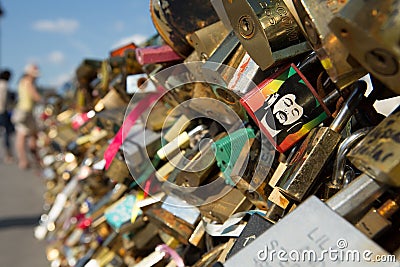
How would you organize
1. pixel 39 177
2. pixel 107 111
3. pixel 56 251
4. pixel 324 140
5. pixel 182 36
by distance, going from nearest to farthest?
1. pixel 324 140
2. pixel 182 36
3. pixel 107 111
4. pixel 56 251
5. pixel 39 177

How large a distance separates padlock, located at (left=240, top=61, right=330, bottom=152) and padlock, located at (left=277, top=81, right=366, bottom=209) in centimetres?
4

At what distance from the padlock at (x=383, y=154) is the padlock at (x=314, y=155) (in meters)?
0.13

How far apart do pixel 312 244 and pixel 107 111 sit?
985 mm

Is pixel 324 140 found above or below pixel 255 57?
below

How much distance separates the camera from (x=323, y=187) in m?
0.73

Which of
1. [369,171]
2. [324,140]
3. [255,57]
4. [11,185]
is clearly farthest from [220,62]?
[11,185]

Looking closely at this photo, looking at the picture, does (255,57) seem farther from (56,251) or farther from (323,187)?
(56,251)

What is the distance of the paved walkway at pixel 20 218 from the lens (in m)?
2.61

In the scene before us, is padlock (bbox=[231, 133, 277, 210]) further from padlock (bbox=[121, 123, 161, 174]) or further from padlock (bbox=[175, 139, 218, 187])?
padlock (bbox=[121, 123, 161, 174])

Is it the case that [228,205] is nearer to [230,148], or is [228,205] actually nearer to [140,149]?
[230,148]

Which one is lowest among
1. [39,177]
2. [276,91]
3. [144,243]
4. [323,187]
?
[39,177]

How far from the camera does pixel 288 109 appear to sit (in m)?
0.76

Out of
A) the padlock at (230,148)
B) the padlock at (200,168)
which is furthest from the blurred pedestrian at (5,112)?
the padlock at (230,148)

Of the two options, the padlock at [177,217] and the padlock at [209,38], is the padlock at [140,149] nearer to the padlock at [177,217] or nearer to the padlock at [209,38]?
the padlock at [177,217]
